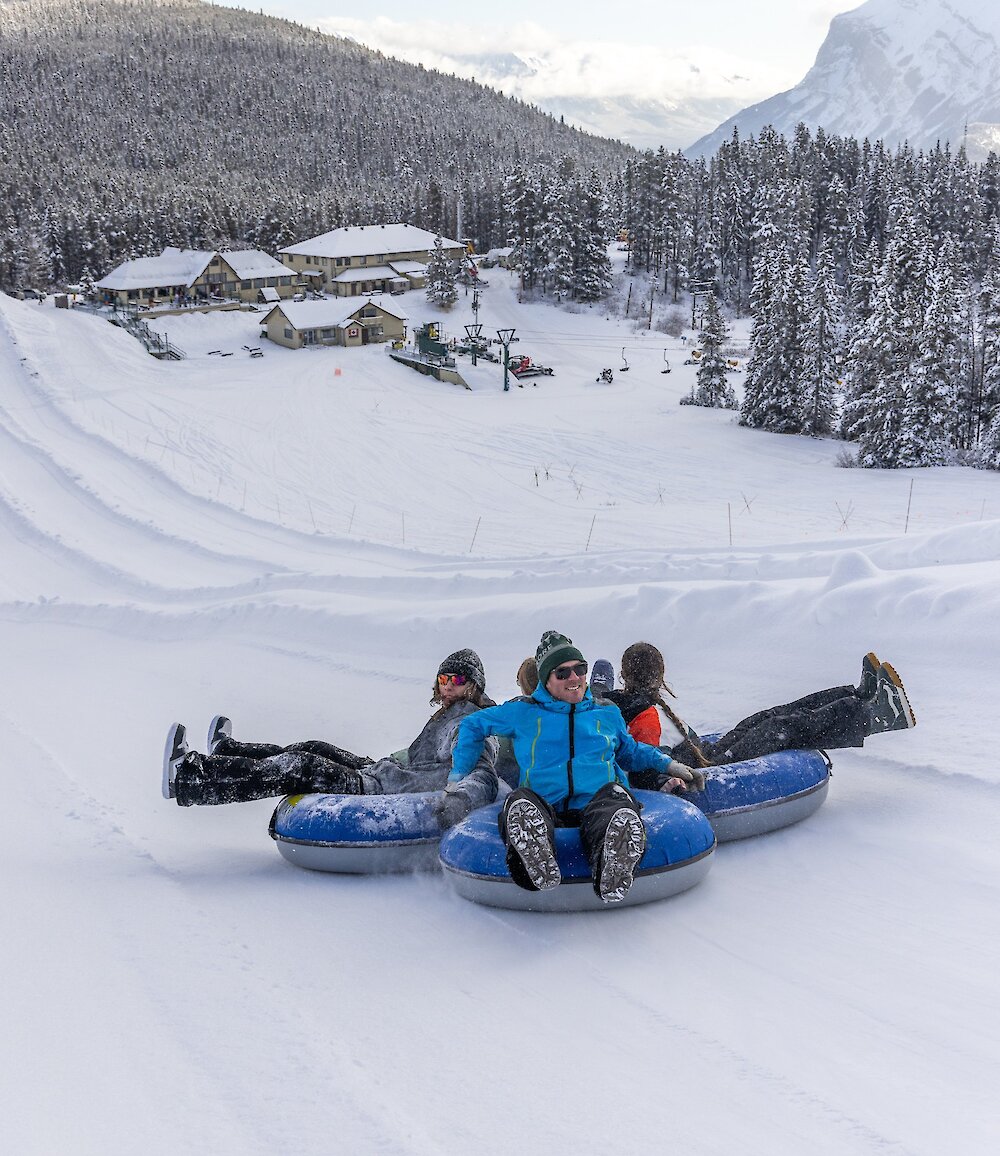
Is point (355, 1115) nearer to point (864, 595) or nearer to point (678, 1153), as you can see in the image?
point (678, 1153)

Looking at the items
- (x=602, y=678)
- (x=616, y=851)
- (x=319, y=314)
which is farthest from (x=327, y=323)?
(x=616, y=851)

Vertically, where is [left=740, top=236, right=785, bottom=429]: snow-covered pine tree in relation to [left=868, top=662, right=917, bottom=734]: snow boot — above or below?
above

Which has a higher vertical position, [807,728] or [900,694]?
[900,694]

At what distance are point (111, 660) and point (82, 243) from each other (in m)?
80.8

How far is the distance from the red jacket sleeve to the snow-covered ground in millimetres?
803

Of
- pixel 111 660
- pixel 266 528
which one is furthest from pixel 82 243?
pixel 111 660

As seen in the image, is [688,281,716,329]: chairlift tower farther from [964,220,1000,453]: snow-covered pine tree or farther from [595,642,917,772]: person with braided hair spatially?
[595,642,917,772]: person with braided hair

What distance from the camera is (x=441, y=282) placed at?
69.8m

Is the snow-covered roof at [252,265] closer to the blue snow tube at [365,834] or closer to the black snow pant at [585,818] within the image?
the blue snow tube at [365,834]

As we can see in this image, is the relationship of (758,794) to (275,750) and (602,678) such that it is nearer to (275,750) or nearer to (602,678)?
(602,678)

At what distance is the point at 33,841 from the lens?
19.5 ft

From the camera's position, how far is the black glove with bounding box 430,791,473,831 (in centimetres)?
536

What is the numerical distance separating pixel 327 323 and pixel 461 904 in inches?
2211

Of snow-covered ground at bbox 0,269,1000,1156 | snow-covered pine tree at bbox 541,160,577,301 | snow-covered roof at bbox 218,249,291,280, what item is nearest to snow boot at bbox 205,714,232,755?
snow-covered ground at bbox 0,269,1000,1156
